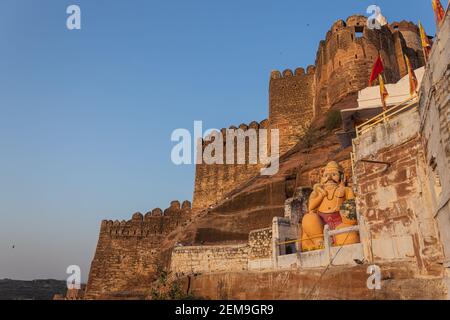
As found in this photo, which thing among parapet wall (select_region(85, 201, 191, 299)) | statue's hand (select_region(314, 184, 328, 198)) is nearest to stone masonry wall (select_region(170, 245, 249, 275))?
statue's hand (select_region(314, 184, 328, 198))

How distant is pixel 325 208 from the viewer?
1137 cm

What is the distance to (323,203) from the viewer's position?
1155 cm

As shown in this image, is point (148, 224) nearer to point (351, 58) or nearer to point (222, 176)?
point (222, 176)

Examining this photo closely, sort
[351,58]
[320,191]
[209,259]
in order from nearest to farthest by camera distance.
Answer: [320,191] < [209,259] < [351,58]

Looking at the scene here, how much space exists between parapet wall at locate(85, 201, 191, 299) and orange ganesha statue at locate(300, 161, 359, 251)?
1835cm

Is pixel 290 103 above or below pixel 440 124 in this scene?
above

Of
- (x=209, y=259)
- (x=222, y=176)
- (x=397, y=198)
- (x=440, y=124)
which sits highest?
(x=222, y=176)

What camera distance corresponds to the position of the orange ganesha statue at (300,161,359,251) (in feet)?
35.0

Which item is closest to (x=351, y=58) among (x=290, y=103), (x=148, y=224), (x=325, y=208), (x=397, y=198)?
(x=290, y=103)

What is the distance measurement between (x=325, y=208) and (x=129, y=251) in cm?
2065

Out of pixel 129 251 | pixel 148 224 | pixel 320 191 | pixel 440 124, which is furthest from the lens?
pixel 148 224

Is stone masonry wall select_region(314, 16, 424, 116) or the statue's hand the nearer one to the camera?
the statue's hand

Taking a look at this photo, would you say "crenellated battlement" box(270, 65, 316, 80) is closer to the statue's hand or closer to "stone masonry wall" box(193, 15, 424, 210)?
"stone masonry wall" box(193, 15, 424, 210)
